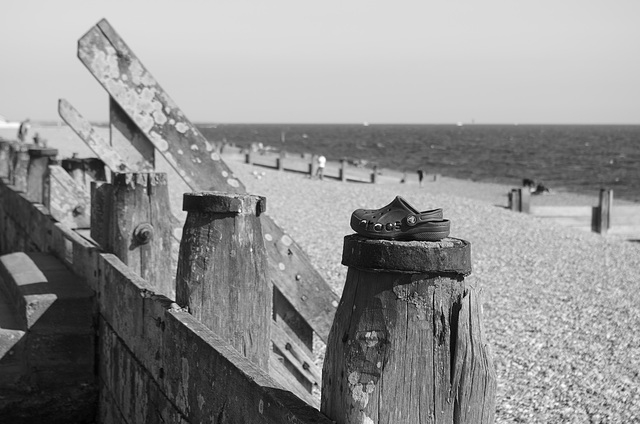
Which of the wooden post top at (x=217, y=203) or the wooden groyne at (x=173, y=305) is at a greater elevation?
the wooden post top at (x=217, y=203)

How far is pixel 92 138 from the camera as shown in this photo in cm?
→ 557

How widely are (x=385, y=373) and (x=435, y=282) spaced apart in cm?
26

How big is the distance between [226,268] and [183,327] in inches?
12.8

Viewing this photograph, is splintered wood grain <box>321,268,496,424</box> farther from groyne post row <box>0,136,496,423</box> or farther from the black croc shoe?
the black croc shoe

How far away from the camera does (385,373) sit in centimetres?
203

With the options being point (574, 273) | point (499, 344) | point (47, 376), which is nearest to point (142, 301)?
point (47, 376)

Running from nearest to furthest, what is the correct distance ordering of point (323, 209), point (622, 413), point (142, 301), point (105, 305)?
point (142, 301)
point (105, 305)
point (622, 413)
point (323, 209)

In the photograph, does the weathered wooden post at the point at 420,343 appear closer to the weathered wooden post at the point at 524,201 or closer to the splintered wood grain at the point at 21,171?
the splintered wood grain at the point at 21,171

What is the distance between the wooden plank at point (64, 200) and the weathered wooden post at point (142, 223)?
9.49ft

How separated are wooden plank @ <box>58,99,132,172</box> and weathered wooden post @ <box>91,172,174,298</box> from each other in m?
0.33

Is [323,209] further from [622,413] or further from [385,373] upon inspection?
[385,373]

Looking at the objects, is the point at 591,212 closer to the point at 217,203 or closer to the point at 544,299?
the point at 544,299

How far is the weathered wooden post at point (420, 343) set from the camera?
1990 millimetres

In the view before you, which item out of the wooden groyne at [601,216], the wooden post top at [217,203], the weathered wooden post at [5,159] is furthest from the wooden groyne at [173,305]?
the wooden groyne at [601,216]
